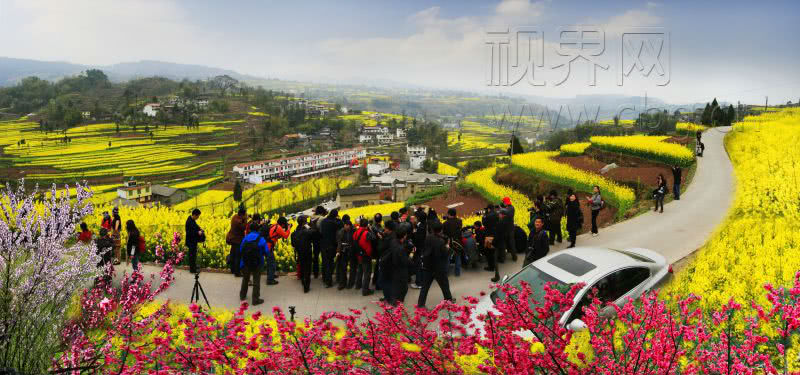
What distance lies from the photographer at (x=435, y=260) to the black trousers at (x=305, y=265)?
2.14 metres

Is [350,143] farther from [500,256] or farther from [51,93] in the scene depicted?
[500,256]

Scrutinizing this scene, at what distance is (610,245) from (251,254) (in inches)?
315

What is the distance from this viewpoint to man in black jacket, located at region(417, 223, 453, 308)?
7.12m

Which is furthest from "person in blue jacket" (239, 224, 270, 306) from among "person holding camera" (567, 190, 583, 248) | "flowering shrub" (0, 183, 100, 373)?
"person holding camera" (567, 190, 583, 248)

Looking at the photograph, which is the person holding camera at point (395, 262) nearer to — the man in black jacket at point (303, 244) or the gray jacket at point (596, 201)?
the man in black jacket at point (303, 244)

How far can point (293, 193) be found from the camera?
62.0 m

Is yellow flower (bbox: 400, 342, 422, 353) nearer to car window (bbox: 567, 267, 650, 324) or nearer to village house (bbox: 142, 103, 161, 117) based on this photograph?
car window (bbox: 567, 267, 650, 324)

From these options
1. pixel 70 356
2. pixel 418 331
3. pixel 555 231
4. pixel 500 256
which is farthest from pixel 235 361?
pixel 555 231

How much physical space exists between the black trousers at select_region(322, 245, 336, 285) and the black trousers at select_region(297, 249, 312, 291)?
0.31 metres

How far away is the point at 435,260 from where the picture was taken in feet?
23.5

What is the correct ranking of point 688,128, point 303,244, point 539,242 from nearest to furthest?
point 303,244
point 539,242
point 688,128

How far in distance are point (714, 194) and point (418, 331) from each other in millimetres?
14825

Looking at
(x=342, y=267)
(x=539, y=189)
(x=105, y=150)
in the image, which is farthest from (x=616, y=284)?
(x=105, y=150)

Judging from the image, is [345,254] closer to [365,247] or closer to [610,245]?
[365,247]
